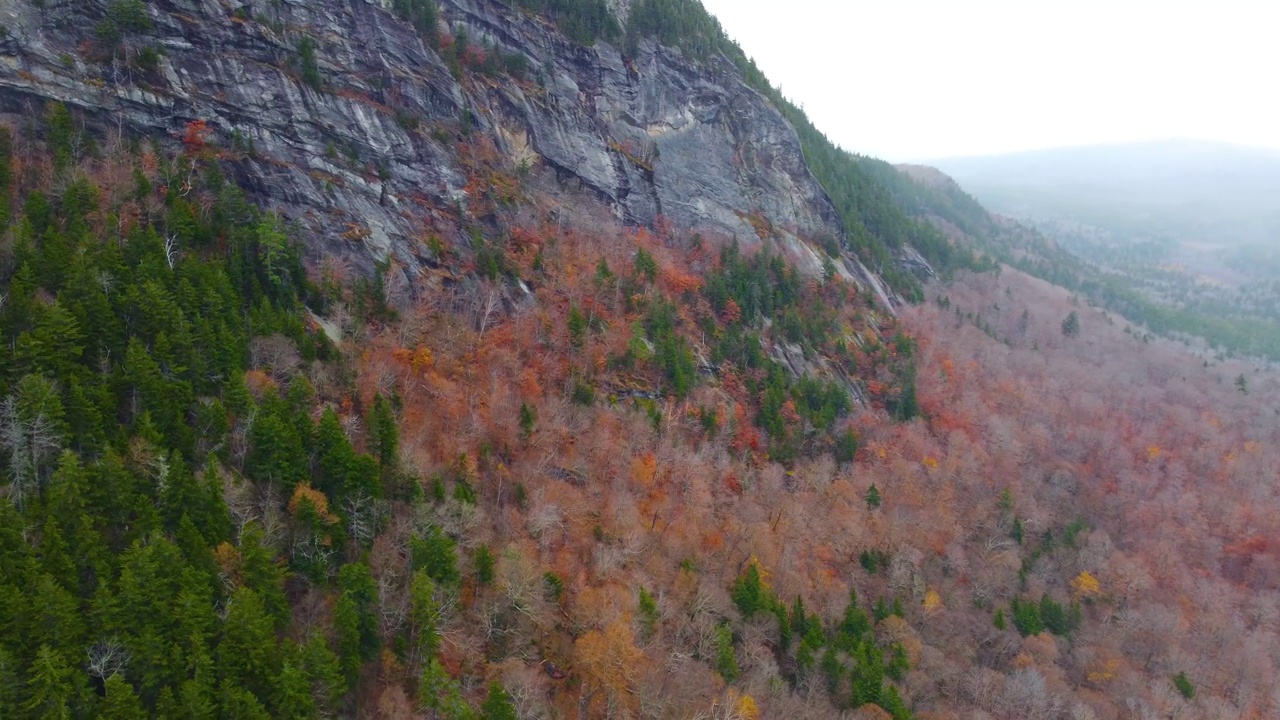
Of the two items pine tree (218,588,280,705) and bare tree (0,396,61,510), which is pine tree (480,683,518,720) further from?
bare tree (0,396,61,510)

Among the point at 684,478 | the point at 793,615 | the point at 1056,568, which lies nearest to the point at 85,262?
the point at 684,478

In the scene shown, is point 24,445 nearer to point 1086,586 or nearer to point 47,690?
point 47,690

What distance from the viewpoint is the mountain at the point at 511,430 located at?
125 ft

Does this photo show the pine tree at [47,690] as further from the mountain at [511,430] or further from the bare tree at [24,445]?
the bare tree at [24,445]

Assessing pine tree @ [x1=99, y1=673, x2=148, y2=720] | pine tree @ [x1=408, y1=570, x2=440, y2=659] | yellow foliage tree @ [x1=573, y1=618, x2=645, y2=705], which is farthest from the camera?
yellow foliage tree @ [x1=573, y1=618, x2=645, y2=705]

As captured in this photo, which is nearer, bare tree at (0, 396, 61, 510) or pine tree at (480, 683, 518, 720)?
bare tree at (0, 396, 61, 510)

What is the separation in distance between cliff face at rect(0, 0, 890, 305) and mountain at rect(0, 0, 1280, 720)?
47 centimetres

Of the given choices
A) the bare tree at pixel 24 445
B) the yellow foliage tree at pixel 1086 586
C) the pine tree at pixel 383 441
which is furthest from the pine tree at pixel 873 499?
the bare tree at pixel 24 445

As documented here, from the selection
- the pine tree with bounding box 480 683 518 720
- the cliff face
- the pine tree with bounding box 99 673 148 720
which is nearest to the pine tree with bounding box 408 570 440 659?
the pine tree with bounding box 480 683 518 720

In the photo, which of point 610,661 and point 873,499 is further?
point 873,499

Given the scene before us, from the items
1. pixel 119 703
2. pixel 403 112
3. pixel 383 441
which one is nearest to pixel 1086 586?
pixel 383 441

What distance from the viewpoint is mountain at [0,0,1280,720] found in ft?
125

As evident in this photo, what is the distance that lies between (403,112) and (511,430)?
4507 centimetres

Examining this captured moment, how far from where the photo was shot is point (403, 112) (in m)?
83.9
